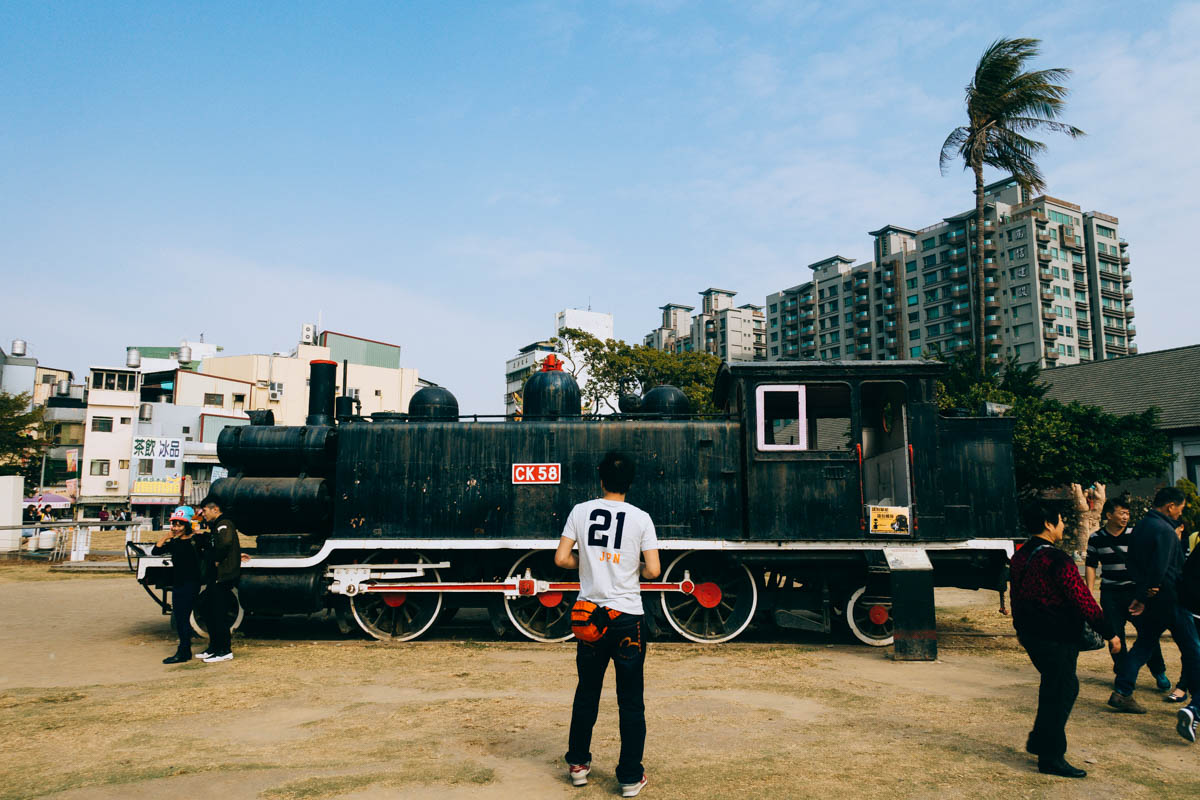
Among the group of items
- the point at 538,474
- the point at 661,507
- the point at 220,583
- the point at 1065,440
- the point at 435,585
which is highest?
the point at 1065,440

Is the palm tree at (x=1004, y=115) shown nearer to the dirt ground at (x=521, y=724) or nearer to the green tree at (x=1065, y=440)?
the green tree at (x=1065, y=440)

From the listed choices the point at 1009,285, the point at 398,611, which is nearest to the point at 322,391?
the point at 398,611

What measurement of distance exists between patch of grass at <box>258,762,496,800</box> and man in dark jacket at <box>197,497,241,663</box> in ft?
16.0

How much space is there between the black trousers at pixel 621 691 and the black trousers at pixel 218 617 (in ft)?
20.2

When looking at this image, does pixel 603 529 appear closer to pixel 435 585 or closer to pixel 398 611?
pixel 435 585

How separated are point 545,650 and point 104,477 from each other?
5462 cm

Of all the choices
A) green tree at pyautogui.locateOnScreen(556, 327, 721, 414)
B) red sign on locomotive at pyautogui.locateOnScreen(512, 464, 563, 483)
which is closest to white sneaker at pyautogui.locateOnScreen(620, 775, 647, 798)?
red sign on locomotive at pyautogui.locateOnScreen(512, 464, 563, 483)

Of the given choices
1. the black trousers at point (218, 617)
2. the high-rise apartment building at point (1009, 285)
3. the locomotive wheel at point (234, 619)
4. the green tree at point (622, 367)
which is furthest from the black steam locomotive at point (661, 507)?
the high-rise apartment building at point (1009, 285)

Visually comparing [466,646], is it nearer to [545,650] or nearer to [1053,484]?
[545,650]

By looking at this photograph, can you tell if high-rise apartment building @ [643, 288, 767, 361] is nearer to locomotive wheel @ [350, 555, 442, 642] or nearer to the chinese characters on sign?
the chinese characters on sign

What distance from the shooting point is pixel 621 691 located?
4.75 meters

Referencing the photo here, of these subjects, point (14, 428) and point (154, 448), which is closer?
point (14, 428)

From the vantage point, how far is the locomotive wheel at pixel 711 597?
33.5 feet

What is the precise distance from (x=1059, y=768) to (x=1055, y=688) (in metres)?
0.54
